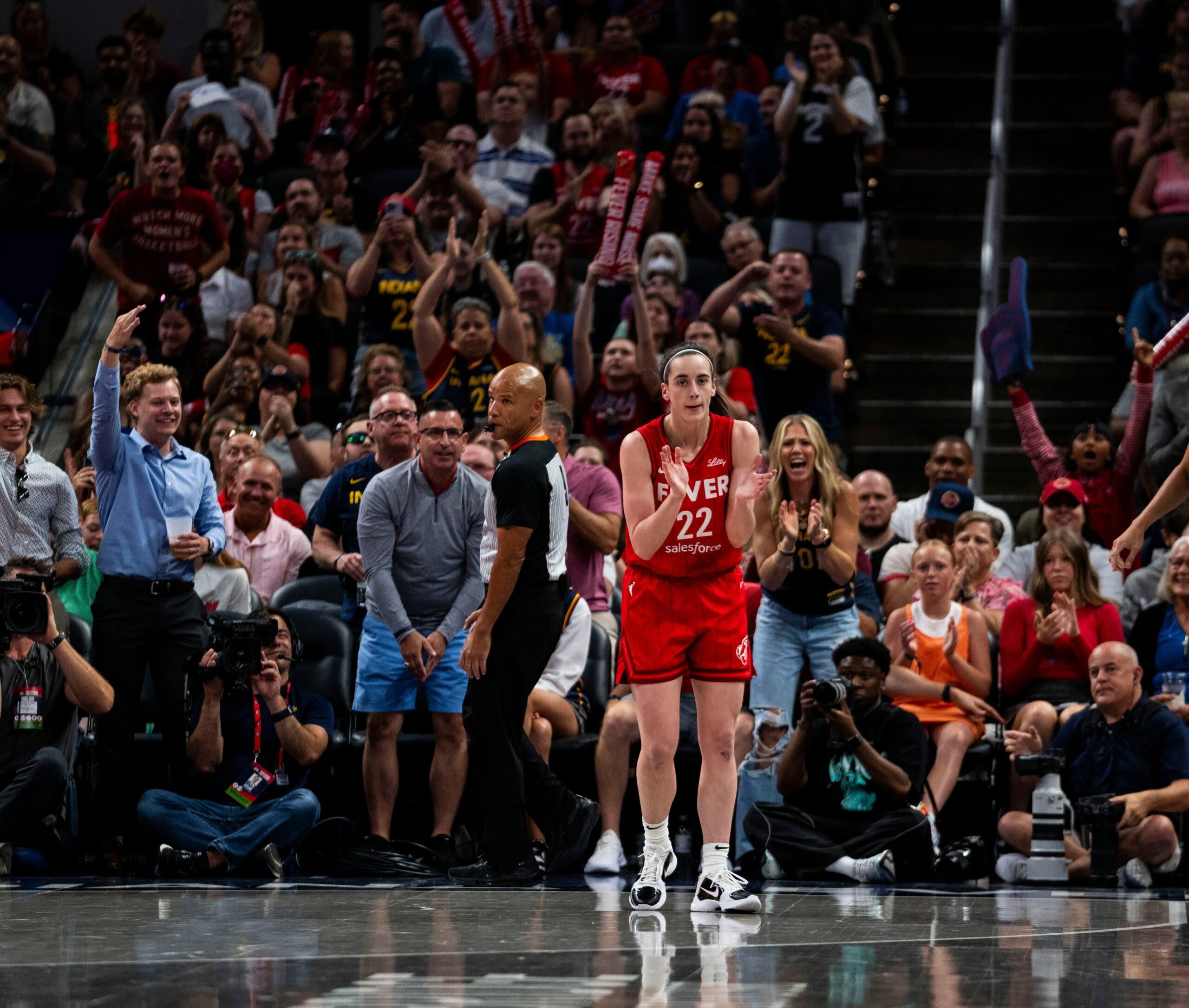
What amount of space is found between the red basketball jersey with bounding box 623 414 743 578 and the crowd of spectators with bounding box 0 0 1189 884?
719 millimetres

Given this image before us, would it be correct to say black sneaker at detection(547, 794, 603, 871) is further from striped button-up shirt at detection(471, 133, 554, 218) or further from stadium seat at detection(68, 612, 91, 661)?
striped button-up shirt at detection(471, 133, 554, 218)

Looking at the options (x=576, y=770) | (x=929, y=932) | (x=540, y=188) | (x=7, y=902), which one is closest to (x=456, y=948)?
(x=929, y=932)

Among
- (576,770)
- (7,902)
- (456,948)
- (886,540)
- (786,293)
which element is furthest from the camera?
(786,293)

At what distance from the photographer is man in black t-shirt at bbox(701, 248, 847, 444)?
366 inches

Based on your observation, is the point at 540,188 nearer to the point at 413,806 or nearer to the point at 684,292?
the point at 684,292

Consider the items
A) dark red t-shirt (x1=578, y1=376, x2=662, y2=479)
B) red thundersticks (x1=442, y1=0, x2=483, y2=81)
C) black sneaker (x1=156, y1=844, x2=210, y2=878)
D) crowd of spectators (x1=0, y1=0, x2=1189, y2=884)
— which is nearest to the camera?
black sneaker (x1=156, y1=844, x2=210, y2=878)

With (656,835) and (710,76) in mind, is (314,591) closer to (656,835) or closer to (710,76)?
(656,835)

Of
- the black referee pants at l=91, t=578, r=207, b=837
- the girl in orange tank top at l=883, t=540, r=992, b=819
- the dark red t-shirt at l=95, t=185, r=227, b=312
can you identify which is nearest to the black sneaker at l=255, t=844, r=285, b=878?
the black referee pants at l=91, t=578, r=207, b=837

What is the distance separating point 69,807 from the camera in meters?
7.14

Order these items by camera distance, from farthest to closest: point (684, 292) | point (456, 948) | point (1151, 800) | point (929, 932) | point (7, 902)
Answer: point (684, 292), point (1151, 800), point (7, 902), point (929, 932), point (456, 948)

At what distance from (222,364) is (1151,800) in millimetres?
5631

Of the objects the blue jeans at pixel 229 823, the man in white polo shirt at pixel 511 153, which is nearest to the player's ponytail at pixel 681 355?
the blue jeans at pixel 229 823

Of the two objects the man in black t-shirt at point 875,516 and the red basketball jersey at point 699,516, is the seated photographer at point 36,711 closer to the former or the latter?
the red basketball jersey at point 699,516

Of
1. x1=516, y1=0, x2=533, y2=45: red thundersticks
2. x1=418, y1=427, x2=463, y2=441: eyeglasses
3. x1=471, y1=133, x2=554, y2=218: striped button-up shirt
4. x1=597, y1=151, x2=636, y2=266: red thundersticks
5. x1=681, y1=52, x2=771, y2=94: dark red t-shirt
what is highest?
x1=516, y1=0, x2=533, y2=45: red thundersticks
